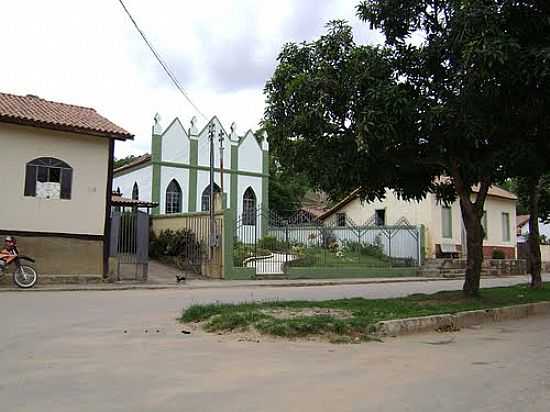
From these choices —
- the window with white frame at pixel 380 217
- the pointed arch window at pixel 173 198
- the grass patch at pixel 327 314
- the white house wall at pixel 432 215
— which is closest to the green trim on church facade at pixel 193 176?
the pointed arch window at pixel 173 198

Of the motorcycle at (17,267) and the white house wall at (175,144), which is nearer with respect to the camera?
the motorcycle at (17,267)

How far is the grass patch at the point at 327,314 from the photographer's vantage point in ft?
27.9

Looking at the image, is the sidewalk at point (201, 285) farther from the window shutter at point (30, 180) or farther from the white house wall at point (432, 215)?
the white house wall at point (432, 215)

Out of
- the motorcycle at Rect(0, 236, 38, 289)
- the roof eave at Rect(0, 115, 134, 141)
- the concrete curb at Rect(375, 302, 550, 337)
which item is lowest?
the concrete curb at Rect(375, 302, 550, 337)

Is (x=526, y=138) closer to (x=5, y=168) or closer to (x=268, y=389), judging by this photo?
(x=268, y=389)

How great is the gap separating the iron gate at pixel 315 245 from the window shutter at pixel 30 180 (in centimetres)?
831

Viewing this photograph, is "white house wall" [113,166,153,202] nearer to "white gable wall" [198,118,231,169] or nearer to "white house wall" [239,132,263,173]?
"white gable wall" [198,118,231,169]

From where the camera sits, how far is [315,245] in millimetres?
28688

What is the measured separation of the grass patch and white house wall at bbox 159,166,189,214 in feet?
72.3

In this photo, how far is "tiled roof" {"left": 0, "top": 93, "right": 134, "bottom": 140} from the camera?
717 inches

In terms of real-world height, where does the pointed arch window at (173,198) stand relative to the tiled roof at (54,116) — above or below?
below

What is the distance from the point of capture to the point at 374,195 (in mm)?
13641

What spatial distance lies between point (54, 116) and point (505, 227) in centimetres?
2922

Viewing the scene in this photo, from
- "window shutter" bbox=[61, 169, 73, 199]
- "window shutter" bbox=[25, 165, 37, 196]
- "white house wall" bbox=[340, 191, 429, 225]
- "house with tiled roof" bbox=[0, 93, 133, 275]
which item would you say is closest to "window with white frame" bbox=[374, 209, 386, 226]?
"white house wall" bbox=[340, 191, 429, 225]
